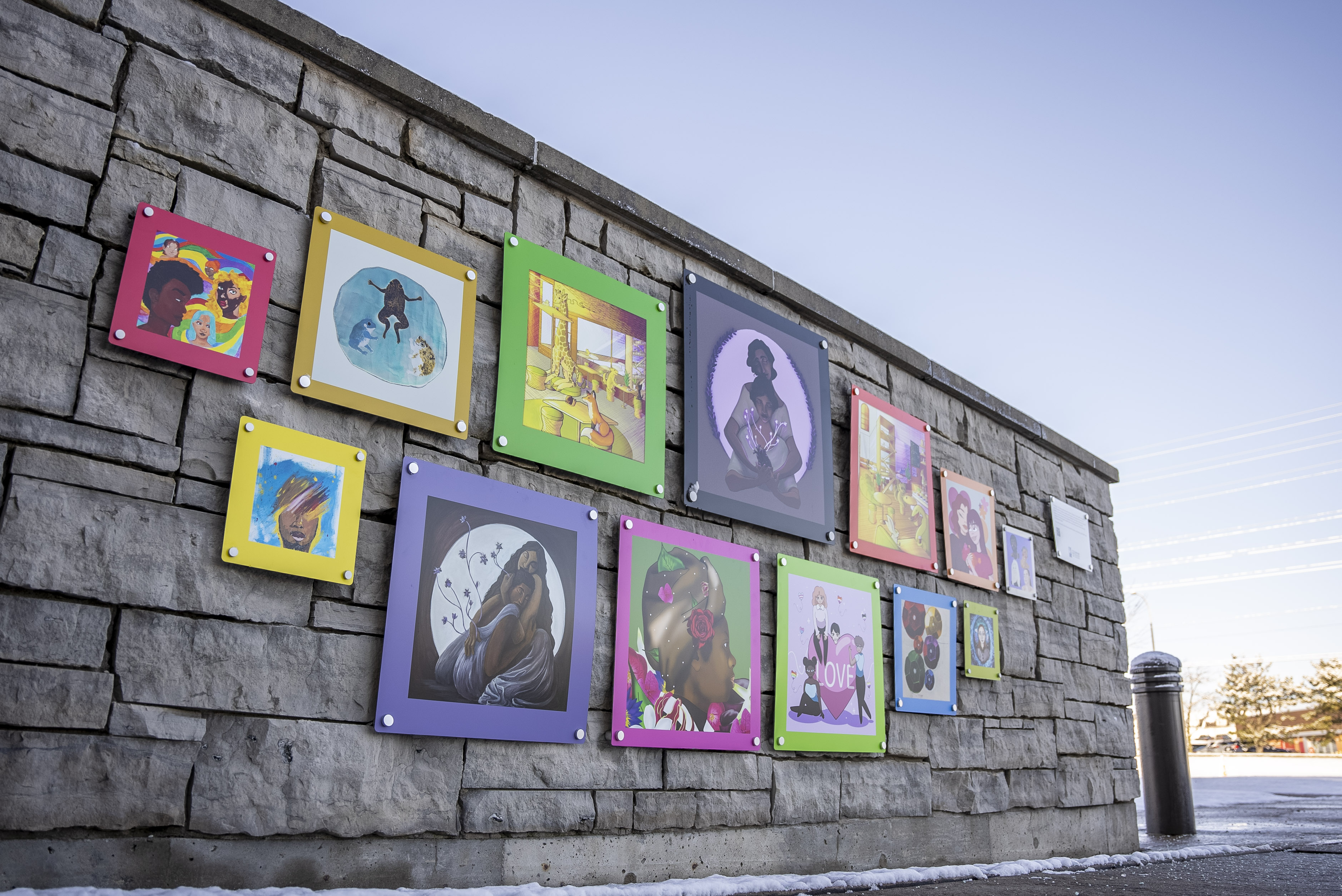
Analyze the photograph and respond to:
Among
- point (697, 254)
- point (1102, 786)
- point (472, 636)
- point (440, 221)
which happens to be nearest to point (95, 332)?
point (440, 221)

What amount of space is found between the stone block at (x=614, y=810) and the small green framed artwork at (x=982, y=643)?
209 cm

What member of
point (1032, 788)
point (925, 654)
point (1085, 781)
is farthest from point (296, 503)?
point (1085, 781)

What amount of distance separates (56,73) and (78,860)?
168 centimetres

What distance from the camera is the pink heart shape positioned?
332 cm

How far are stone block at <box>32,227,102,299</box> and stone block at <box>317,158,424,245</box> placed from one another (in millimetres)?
580

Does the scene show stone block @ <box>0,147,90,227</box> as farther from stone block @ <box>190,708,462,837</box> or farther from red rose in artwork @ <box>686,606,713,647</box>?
red rose in artwork @ <box>686,606,713,647</box>

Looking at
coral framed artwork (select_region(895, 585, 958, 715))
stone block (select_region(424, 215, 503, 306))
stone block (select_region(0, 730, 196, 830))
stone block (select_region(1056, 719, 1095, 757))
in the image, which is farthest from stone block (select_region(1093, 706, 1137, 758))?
stone block (select_region(0, 730, 196, 830))

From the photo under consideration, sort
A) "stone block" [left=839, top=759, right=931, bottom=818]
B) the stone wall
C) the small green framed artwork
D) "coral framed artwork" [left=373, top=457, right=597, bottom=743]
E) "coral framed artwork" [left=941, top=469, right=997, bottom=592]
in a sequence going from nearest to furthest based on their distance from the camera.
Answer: the stone wall
"coral framed artwork" [left=373, top=457, right=597, bottom=743]
"stone block" [left=839, top=759, right=931, bottom=818]
the small green framed artwork
"coral framed artwork" [left=941, top=469, right=997, bottom=592]

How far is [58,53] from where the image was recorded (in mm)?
1960

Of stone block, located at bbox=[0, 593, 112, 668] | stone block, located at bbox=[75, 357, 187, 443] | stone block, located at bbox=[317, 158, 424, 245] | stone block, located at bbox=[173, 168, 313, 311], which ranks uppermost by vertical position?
stone block, located at bbox=[317, 158, 424, 245]

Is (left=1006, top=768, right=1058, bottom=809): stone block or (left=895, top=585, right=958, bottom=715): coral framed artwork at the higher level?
(left=895, top=585, right=958, bottom=715): coral framed artwork

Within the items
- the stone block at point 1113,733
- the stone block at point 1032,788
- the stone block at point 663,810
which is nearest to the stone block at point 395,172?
the stone block at point 663,810

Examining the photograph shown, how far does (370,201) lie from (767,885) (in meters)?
2.37

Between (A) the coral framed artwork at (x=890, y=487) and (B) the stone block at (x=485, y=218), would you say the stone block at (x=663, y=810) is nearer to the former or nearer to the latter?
(A) the coral framed artwork at (x=890, y=487)
